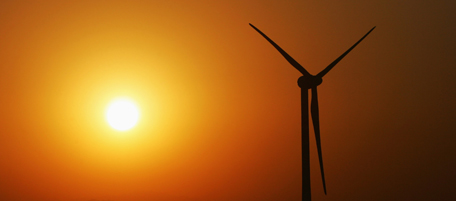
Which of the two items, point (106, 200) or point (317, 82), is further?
point (106, 200)

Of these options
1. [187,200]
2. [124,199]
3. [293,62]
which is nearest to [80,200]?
[124,199]

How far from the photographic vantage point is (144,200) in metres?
81.8

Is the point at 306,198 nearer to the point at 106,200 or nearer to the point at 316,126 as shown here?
the point at 316,126

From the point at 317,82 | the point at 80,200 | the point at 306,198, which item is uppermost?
the point at 80,200

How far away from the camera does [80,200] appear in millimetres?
78750

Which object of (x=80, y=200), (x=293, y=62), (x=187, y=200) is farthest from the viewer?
(x=187, y=200)

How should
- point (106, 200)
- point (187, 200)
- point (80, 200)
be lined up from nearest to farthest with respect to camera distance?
point (80, 200) → point (187, 200) → point (106, 200)

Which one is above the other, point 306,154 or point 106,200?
point 106,200

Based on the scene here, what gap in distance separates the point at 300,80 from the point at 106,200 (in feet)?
231

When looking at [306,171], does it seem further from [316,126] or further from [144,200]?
[144,200]

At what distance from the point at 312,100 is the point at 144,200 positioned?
193ft

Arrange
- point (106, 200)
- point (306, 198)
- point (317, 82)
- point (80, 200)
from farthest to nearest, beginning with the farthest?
1. point (106, 200)
2. point (80, 200)
3. point (317, 82)
4. point (306, 198)

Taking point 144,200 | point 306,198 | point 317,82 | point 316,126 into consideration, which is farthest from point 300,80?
point 144,200

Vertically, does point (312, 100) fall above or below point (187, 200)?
below
